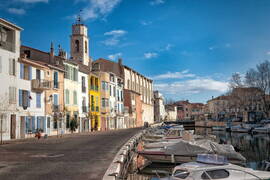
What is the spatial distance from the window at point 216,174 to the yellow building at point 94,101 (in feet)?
142

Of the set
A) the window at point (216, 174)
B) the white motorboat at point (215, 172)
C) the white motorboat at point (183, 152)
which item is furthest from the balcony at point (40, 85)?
the window at point (216, 174)

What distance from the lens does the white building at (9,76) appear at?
32094 millimetres

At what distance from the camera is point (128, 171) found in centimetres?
1894

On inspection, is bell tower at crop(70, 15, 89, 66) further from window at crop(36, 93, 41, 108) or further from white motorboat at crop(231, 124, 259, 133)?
white motorboat at crop(231, 124, 259, 133)

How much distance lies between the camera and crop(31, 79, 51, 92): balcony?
37094 mm

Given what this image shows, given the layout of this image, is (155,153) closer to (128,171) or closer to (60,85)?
(128,171)

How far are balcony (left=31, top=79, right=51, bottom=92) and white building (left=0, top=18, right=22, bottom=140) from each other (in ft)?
9.75

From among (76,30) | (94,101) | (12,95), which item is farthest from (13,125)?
(76,30)

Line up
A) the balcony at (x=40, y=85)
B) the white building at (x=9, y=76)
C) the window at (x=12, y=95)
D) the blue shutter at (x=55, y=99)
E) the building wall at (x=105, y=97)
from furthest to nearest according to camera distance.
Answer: the building wall at (x=105, y=97) → the blue shutter at (x=55, y=99) → the balcony at (x=40, y=85) → the window at (x=12, y=95) → the white building at (x=9, y=76)

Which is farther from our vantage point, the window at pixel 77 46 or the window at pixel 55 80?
the window at pixel 77 46

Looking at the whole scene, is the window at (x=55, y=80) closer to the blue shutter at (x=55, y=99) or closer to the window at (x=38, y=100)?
the blue shutter at (x=55, y=99)

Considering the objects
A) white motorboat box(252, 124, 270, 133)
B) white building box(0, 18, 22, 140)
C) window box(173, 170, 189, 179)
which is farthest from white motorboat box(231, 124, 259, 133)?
window box(173, 170, 189, 179)

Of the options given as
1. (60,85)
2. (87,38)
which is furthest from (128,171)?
(87,38)

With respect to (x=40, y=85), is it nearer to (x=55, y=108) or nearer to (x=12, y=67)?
(x=12, y=67)
